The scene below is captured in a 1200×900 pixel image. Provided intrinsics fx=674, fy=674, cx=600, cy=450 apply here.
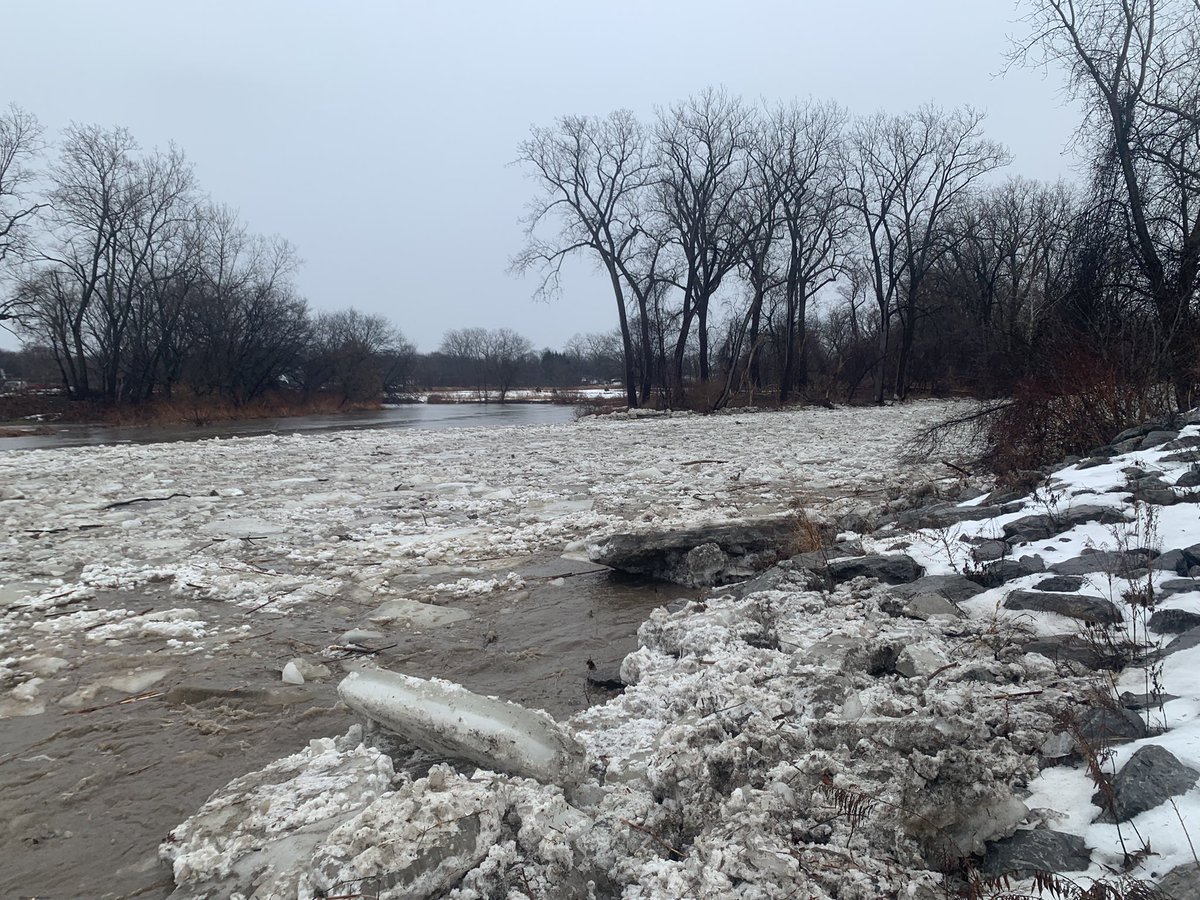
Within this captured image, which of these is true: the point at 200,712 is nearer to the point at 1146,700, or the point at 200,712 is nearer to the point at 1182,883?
the point at 1182,883

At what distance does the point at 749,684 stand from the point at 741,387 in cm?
2999

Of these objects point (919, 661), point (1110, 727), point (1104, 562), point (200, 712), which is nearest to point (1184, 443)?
point (1104, 562)

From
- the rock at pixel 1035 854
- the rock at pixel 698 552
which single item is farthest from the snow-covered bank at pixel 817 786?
the rock at pixel 698 552

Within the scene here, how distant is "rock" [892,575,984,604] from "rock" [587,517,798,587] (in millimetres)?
1283

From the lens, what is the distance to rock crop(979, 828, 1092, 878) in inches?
66.7

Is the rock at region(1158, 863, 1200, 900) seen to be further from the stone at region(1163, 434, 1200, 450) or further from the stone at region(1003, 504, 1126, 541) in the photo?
the stone at region(1163, 434, 1200, 450)

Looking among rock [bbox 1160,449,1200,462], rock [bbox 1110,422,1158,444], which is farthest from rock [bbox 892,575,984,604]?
rock [bbox 1110,422,1158,444]

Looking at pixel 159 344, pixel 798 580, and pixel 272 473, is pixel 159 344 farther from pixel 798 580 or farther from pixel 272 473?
pixel 798 580

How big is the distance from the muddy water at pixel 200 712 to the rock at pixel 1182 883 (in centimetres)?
214

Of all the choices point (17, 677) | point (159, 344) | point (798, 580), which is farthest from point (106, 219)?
point (798, 580)

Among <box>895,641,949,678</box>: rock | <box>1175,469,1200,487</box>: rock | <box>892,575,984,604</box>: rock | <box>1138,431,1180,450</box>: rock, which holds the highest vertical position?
<box>1138,431,1180,450</box>: rock

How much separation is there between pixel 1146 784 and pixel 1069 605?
1514mm

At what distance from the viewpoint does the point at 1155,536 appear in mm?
3480

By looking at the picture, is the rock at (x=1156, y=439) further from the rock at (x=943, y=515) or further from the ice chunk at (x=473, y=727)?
the ice chunk at (x=473, y=727)
